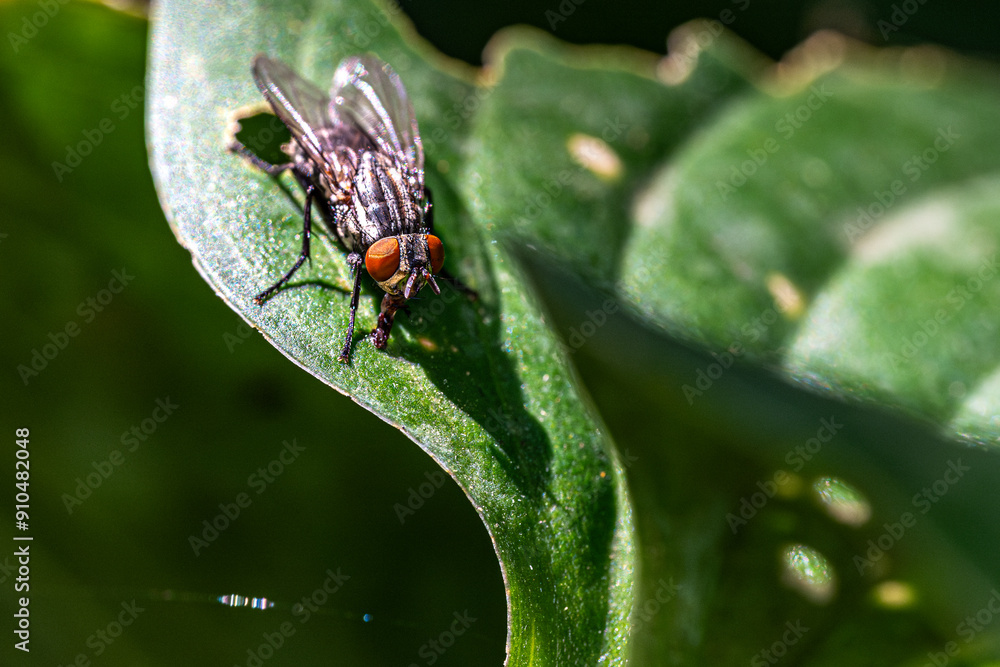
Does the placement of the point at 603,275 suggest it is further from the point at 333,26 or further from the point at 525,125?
the point at 333,26

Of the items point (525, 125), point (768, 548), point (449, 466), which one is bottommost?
point (768, 548)

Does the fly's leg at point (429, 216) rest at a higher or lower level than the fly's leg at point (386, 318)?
higher

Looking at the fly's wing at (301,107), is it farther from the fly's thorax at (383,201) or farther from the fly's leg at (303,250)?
the fly's leg at (303,250)

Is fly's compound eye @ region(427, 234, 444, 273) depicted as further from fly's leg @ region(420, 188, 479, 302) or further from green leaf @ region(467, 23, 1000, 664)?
green leaf @ region(467, 23, 1000, 664)

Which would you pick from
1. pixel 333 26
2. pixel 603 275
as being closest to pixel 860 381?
pixel 603 275

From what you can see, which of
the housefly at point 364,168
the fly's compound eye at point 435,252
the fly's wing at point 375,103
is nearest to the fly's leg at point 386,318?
the housefly at point 364,168

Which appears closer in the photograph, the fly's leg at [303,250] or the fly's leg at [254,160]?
the fly's leg at [303,250]

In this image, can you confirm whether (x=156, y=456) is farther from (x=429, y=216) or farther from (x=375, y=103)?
(x=375, y=103)
